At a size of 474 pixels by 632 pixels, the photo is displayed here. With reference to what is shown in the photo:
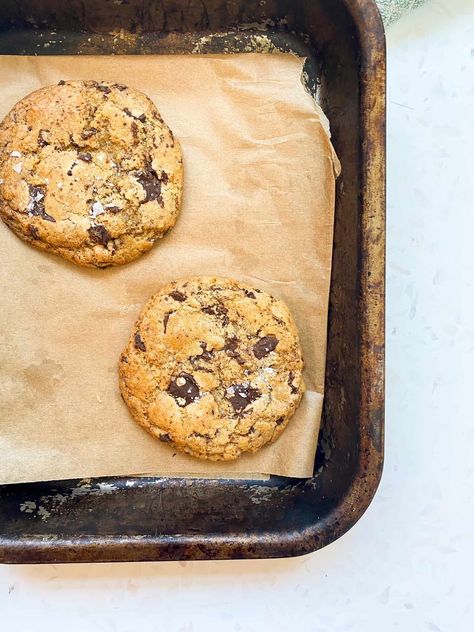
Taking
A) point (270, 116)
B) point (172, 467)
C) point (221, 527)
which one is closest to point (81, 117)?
point (270, 116)

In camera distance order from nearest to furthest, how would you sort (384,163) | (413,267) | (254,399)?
1. (384,163)
2. (254,399)
3. (413,267)

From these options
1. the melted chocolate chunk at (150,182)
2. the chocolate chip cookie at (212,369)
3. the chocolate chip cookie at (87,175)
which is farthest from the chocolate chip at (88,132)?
the chocolate chip cookie at (212,369)

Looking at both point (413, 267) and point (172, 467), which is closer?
point (172, 467)

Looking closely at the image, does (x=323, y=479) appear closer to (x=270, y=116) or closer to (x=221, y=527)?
(x=221, y=527)

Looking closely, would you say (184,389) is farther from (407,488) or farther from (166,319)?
(407,488)

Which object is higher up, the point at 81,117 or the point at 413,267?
the point at 81,117

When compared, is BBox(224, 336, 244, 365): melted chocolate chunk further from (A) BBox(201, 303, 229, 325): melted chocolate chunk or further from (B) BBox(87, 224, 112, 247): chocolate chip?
(B) BBox(87, 224, 112, 247): chocolate chip

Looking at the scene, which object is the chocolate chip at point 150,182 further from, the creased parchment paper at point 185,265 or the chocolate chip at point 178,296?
the chocolate chip at point 178,296
